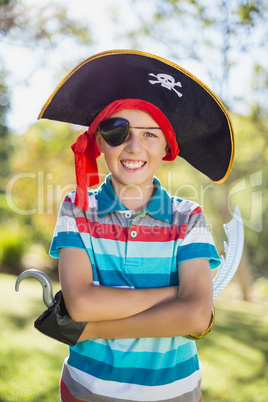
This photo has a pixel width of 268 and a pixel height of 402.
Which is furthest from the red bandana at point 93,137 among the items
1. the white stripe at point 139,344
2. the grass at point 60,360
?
the grass at point 60,360

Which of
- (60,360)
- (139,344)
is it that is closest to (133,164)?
(139,344)

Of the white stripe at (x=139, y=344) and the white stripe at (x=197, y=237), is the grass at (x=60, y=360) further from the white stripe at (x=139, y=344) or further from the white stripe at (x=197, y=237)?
the white stripe at (x=197, y=237)

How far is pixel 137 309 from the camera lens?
1.56m

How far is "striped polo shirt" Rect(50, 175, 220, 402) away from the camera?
61.9 inches

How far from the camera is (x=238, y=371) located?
398 centimetres

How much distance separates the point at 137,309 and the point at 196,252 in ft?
1.08

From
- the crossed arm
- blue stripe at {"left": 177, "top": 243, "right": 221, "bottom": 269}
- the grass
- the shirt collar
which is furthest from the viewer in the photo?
the grass

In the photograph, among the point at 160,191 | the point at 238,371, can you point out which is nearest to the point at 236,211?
the point at 160,191

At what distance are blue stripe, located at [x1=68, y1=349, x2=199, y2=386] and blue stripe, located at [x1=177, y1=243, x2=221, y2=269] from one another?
1.42 ft

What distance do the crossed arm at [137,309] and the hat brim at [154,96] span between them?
665mm

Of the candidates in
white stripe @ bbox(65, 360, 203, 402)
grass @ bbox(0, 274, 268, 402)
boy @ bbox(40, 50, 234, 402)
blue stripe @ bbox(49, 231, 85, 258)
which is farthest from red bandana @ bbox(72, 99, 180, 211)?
grass @ bbox(0, 274, 268, 402)

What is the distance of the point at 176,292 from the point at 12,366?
105 inches

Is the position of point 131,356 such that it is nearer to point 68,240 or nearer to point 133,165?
point 68,240

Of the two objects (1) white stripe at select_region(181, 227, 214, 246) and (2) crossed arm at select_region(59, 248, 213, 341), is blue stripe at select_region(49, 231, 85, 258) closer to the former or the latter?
(2) crossed arm at select_region(59, 248, 213, 341)
